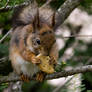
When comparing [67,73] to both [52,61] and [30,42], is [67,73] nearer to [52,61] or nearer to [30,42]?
[52,61]

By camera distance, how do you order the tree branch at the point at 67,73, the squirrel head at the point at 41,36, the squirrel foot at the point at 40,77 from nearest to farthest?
the tree branch at the point at 67,73 < the squirrel head at the point at 41,36 < the squirrel foot at the point at 40,77

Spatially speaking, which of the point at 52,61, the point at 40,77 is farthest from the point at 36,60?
the point at 40,77

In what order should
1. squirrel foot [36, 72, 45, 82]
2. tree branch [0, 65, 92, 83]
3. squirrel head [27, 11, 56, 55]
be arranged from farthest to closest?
1. squirrel foot [36, 72, 45, 82]
2. squirrel head [27, 11, 56, 55]
3. tree branch [0, 65, 92, 83]

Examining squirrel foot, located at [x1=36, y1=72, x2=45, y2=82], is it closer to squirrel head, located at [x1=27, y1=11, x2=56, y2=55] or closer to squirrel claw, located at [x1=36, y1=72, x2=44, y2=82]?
squirrel claw, located at [x1=36, y1=72, x2=44, y2=82]

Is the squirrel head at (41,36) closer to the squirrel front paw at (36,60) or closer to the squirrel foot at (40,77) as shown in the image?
the squirrel front paw at (36,60)

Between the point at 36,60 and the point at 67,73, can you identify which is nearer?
the point at 67,73

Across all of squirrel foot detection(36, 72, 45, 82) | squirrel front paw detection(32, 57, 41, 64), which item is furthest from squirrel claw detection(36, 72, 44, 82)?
squirrel front paw detection(32, 57, 41, 64)

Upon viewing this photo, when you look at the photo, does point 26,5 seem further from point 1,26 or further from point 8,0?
point 1,26

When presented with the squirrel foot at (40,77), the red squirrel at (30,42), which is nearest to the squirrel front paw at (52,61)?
the red squirrel at (30,42)

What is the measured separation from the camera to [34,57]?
2.77m

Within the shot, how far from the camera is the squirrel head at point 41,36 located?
2615 mm

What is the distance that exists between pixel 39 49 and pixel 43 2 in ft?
3.19

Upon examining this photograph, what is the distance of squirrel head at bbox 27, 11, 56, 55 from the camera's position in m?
2.62

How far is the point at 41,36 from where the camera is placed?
105 inches
